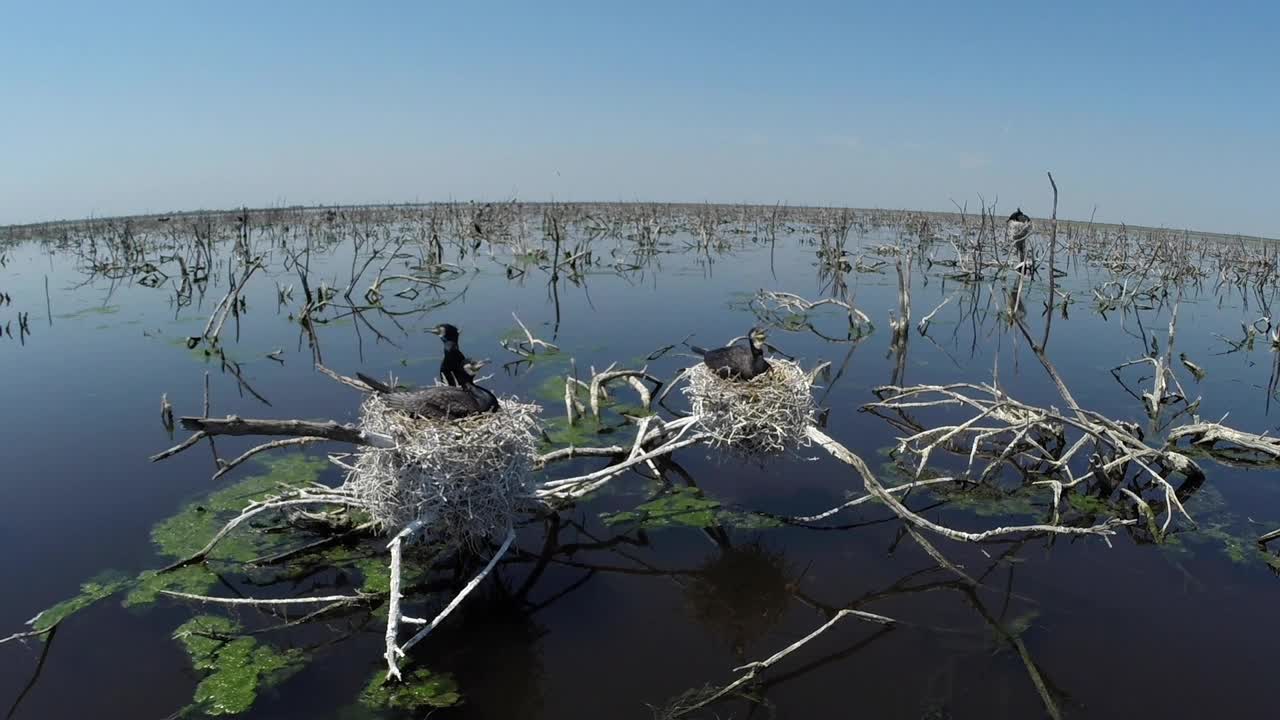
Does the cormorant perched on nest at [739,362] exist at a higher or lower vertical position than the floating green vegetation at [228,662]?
higher

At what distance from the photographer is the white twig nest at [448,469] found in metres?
5.13

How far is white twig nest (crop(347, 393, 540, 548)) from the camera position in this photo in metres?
5.13

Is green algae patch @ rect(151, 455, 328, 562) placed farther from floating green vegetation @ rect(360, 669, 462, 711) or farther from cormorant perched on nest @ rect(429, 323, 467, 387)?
floating green vegetation @ rect(360, 669, 462, 711)

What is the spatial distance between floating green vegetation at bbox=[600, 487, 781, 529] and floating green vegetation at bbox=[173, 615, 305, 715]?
11.4ft

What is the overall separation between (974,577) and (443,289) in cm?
1952

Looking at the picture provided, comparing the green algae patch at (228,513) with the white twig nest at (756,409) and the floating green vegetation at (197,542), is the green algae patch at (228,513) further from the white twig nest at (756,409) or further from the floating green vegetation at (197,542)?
the white twig nest at (756,409)

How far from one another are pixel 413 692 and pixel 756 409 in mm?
3745

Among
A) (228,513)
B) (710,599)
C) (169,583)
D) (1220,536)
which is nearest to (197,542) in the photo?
(228,513)

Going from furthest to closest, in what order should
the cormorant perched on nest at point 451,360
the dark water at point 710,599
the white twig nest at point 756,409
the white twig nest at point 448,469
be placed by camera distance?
1. the white twig nest at point 756,409
2. the cormorant perched on nest at point 451,360
3. the white twig nest at point 448,469
4. the dark water at point 710,599

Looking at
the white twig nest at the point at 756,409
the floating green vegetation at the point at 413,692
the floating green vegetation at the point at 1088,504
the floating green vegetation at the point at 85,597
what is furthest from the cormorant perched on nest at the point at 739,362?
the floating green vegetation at the point at 85,597

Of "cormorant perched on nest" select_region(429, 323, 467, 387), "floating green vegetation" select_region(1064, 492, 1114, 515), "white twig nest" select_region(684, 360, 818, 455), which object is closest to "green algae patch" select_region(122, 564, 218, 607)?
"cormorant perched on nest" select_region(429, 323, 467, 387)

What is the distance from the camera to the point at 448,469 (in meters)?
5.16

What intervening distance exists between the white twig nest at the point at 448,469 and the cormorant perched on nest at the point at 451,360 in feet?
2.70

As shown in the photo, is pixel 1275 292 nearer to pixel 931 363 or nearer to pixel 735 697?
pixel 931 363
